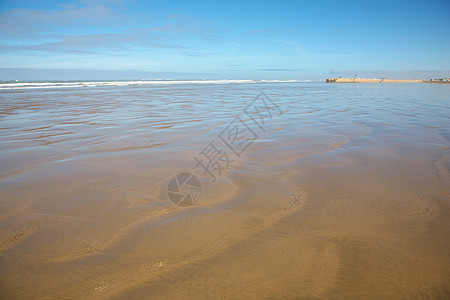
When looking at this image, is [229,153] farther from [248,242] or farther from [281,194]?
[248,242]


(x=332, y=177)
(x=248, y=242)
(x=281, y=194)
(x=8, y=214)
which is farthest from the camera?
(x=332, y=177)

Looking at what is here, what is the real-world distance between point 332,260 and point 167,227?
1.21 meters

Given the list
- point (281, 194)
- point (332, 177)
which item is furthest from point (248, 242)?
point (332, 177)

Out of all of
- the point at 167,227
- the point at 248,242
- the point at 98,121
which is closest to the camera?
→ the point at 248,242

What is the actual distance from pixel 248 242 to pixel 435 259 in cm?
119

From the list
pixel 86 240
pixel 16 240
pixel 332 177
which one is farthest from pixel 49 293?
pixel 332 177

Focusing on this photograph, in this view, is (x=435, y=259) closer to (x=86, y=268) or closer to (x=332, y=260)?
(x=332, y=260)

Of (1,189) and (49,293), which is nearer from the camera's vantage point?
(49,293)

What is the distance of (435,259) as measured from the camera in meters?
1.55

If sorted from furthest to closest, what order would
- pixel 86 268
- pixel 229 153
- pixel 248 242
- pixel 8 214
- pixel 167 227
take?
pixel 229 153, pixel 8 214, pixel 167 227, pixel 248 242, pixel 86 268

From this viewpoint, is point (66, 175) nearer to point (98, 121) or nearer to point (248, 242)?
point (248, 242)

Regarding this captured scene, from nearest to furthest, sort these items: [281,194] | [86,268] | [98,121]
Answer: [86,268] → [281,194] → [98,121]

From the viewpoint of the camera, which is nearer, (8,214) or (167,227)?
(167,227)

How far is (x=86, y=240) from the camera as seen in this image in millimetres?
1777
